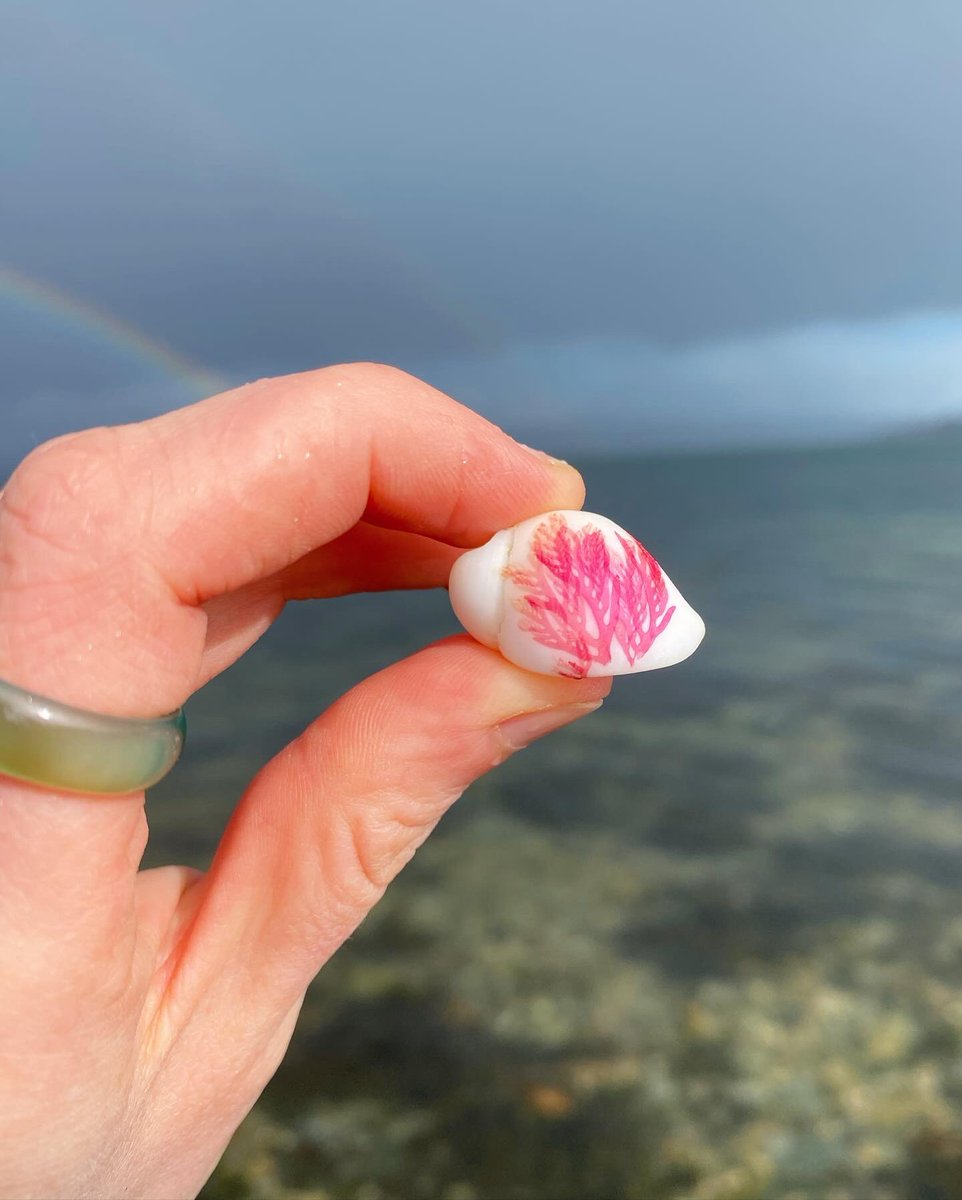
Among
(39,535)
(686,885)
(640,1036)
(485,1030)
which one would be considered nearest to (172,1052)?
(39,535)

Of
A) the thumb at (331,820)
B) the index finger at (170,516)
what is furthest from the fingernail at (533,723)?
the index finger at (170,516)

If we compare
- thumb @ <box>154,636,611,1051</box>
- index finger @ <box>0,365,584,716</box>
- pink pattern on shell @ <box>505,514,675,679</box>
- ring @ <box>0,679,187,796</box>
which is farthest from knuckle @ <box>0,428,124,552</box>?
pink pattern on shell @ <box>505,514,675,679</box>

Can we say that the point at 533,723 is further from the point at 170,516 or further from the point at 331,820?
the point at 170,516

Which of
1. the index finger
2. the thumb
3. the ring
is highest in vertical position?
the index finger

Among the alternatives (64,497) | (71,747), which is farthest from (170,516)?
(71,747)

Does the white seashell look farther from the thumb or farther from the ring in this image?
the ring

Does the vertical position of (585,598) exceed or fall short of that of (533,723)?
it exceeds it
